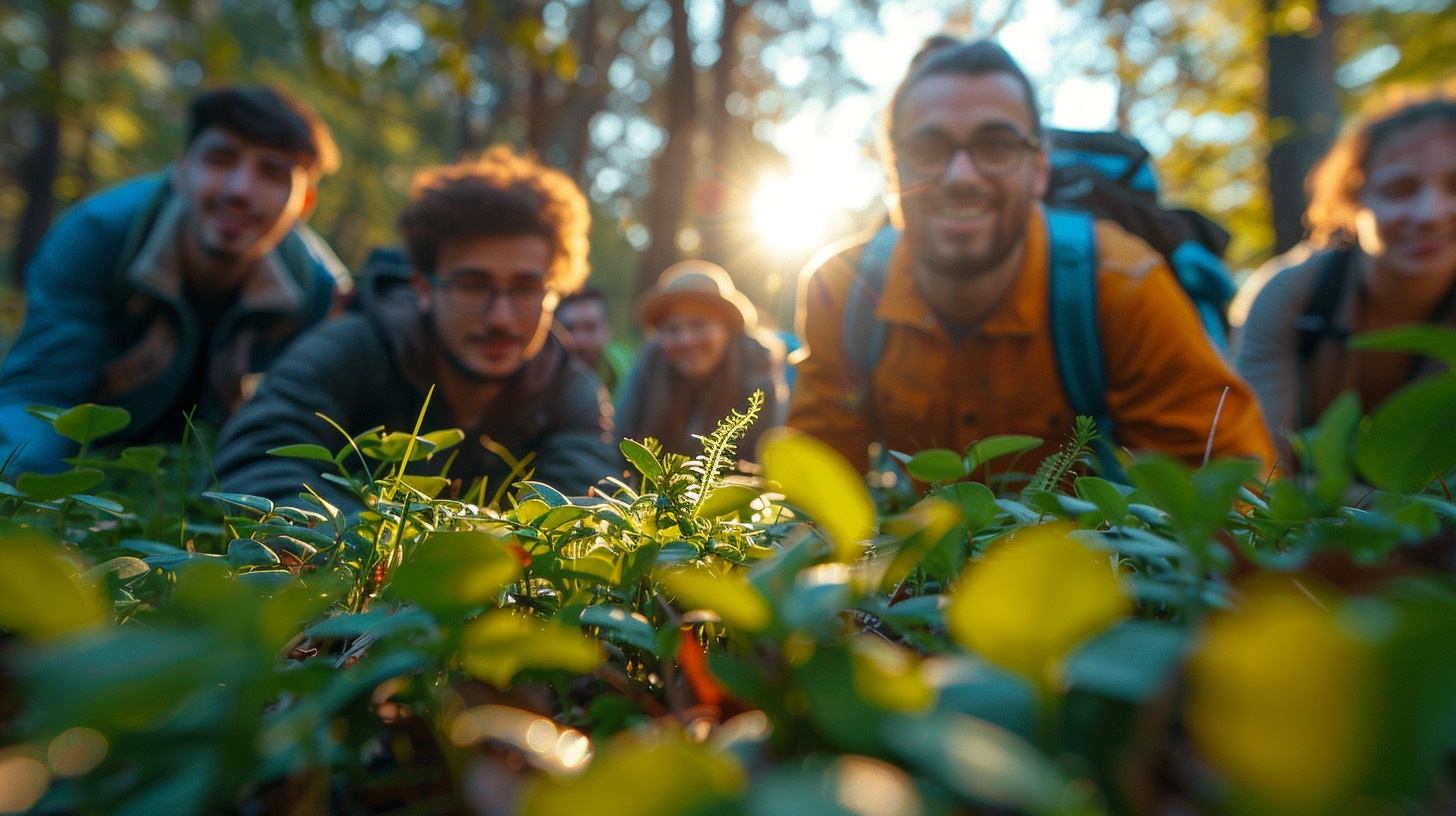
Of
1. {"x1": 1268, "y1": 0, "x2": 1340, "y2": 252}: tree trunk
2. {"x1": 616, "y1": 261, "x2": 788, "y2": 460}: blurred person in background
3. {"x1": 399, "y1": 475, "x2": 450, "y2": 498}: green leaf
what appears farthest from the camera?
{"x1": 1268, "y1": 0, "x2": 1340, "y2": 252}: tree trunk

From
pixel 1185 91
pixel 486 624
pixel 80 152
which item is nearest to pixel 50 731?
pixel 486 624

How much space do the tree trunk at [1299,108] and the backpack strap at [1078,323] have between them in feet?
16.2

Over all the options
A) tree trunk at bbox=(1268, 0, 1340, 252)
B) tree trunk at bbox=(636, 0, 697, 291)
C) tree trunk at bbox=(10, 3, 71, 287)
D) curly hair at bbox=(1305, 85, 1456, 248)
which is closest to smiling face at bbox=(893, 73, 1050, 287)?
curly hair at bbox=(1305, 85, 1456, 248)

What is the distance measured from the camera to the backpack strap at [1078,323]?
276 cm

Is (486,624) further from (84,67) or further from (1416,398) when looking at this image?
(84,67)

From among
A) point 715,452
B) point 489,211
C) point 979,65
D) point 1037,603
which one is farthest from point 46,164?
point 1037,603

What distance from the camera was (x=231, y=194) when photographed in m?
3.88

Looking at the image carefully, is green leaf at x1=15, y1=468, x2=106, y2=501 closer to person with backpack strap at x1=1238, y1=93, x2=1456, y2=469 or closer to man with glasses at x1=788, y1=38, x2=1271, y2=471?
man with glasses at x1=788, y1=38, x2=1271, y2=471

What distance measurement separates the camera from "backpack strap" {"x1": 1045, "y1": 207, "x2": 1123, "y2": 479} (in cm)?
276

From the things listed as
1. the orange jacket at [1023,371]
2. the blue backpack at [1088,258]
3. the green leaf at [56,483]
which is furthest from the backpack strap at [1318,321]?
the green leaf at [56,483]

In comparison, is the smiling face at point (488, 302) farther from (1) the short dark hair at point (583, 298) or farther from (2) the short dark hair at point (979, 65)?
(1) the short dark hair at point (583, 298)

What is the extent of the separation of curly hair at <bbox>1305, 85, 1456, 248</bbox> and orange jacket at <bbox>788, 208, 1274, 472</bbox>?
1.86 metres

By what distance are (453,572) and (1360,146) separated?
4958 mm

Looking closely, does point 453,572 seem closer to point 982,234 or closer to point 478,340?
point 982,234
